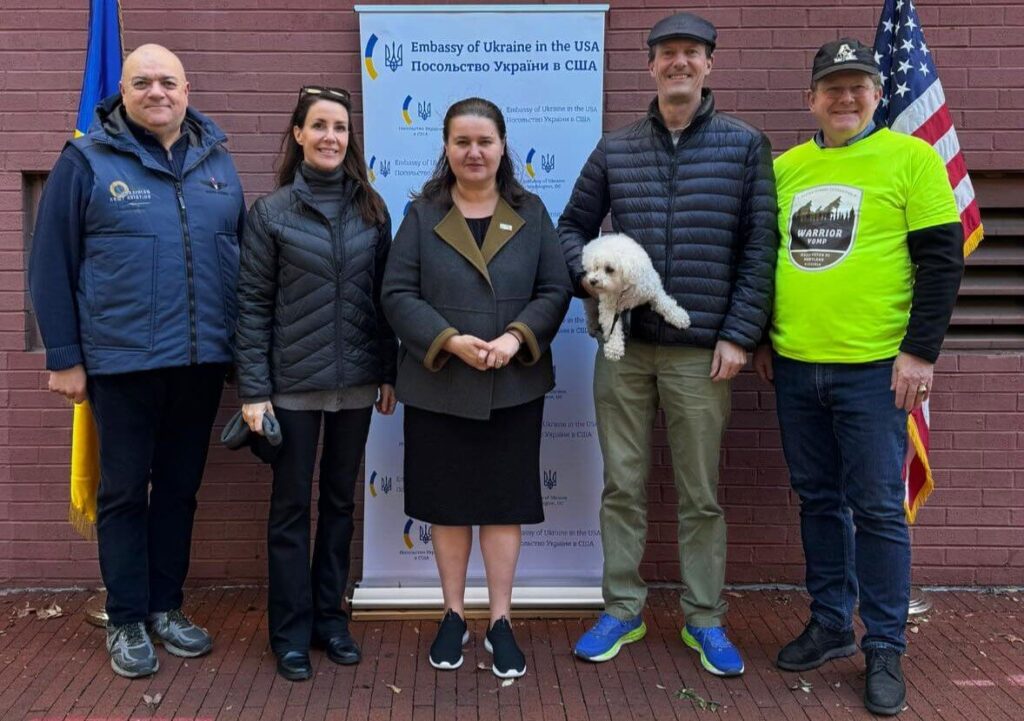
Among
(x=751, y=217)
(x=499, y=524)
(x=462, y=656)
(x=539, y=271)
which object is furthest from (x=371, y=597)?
(x=751, y=217)

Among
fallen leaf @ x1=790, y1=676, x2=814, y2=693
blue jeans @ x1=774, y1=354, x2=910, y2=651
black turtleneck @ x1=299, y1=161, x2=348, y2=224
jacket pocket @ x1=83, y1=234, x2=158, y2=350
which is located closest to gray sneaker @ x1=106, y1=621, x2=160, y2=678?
jacket pocket @ x1=83, y1=234, x2=158, y2=350

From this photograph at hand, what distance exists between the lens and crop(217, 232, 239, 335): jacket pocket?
12.5 feet

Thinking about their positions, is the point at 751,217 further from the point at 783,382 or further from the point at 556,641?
the point at 556,641

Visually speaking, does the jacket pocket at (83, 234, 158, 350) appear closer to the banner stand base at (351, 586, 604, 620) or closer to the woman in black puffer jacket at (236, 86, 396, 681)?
the woman in black puffer jacket at (236, 86, 396, 681)

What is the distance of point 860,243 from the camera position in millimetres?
3508

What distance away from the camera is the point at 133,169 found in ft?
12.1

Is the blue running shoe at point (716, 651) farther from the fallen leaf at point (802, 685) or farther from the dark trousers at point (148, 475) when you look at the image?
the dark trousers at point (148, 475)

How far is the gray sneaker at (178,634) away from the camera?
3.97m

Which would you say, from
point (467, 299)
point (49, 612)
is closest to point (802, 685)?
point (467, 299)

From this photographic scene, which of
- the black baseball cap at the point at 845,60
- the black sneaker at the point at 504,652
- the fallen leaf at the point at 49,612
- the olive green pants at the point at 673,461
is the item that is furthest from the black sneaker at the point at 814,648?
the fallen leaf at the point at 49,612

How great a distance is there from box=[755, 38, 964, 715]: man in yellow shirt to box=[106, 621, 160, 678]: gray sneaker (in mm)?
2676

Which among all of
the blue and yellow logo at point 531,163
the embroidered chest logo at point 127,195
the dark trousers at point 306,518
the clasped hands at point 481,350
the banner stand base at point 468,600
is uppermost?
the blue and yellow logo at point 531,163

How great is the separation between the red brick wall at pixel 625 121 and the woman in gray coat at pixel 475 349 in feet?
3.75

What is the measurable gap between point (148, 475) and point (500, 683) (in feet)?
5.26
